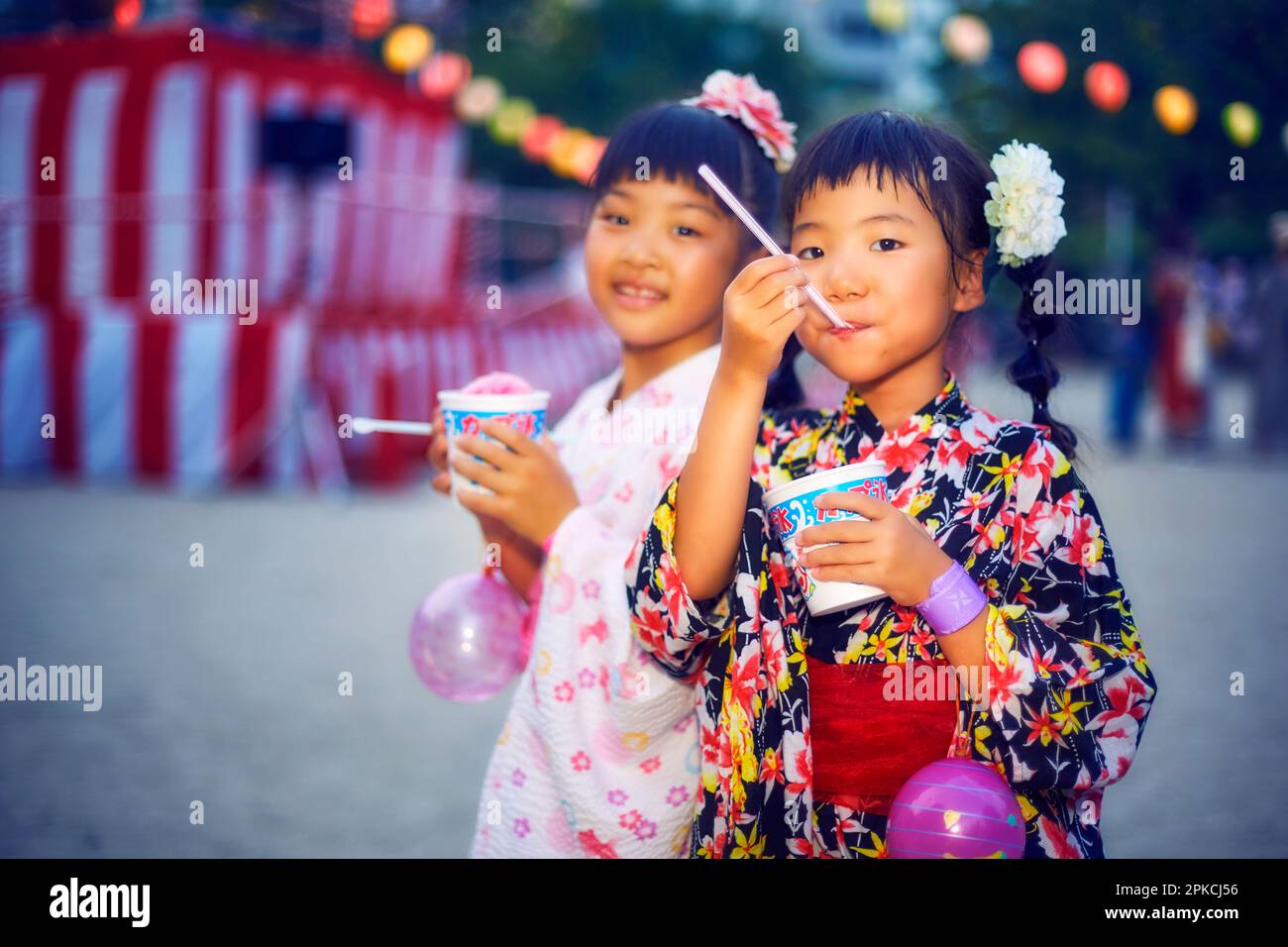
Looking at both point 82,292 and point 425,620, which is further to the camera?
point 82,292

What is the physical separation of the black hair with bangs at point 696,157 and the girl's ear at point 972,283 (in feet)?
1.10

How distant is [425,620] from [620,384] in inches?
24.7

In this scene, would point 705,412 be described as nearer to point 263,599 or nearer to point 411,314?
point 263,599

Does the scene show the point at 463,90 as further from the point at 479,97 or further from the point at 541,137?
the point at 541,137

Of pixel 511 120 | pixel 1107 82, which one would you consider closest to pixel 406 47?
pixel 511 120

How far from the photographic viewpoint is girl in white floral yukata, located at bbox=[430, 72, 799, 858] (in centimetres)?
212

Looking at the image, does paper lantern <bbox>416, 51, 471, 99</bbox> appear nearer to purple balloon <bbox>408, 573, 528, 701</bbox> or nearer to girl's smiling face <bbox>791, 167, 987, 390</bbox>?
purple balloon <bbox>408, 573, 528, 701</bbox>

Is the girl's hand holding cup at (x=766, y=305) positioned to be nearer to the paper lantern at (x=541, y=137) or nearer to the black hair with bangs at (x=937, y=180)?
the black hair with bangs at (x=937, y=180)

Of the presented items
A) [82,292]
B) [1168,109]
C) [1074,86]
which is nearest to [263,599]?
[1168,109]

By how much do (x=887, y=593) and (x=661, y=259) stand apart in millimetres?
886

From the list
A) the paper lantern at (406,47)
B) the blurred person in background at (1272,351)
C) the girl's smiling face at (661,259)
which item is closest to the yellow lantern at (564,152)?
the paper lantern at (406,47)

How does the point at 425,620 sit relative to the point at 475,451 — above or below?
below

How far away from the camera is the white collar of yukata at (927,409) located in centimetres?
200

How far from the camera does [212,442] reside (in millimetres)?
9078
